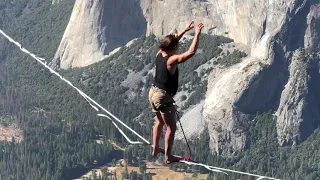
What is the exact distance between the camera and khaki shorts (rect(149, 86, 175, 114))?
26812 millimetres

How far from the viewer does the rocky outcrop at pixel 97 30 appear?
163750mm

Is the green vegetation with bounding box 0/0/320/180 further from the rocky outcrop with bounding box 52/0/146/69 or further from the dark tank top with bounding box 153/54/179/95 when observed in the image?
the dark tank top with bounding box 153/54/179/95

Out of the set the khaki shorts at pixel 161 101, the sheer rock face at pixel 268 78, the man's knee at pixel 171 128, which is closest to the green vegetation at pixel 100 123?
the sheer rock face at pixel 268 78

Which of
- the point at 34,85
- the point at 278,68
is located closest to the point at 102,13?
the point at 34,85

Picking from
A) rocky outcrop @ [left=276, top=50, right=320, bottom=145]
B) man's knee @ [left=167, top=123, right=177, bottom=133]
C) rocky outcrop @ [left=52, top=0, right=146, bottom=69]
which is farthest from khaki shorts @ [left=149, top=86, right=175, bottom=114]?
rocky outcrop @ [left=52, top=0, right=146, bottom=69]

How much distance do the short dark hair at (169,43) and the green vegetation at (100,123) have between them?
277ft

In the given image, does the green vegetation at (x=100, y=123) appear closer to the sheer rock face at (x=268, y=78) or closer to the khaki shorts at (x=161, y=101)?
the sheer rock face at (x=268, y=78)

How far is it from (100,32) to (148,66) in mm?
21349

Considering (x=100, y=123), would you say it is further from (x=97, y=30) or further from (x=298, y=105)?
(x=97, y=30)

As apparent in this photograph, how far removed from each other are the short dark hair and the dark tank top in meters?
0.26

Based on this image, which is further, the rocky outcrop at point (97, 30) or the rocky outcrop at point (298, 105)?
the rocky outcrop at point (97, 30)

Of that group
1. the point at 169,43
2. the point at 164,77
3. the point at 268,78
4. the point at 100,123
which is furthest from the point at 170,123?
the point at 100,123

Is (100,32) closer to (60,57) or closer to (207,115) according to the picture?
(60,57)

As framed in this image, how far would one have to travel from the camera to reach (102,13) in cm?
16738
